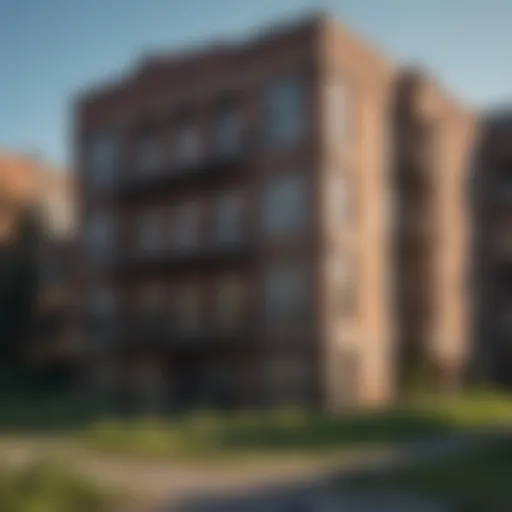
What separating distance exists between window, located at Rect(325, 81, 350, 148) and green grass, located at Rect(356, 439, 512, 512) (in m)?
11.4

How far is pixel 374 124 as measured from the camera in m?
24.4

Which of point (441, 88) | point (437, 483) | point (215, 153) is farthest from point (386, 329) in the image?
point (437, 483)

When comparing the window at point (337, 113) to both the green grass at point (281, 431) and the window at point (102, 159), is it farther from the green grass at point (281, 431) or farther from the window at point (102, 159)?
the window at point (102, 159)

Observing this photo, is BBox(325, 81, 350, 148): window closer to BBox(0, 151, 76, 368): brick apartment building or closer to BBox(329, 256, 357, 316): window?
BBox(329, 256, 357, 316): window

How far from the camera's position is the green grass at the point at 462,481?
1008 cm

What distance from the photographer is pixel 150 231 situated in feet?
86.1

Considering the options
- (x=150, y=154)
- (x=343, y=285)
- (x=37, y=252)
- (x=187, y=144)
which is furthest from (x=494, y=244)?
(x=37, y=252)

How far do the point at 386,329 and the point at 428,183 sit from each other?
644 cm

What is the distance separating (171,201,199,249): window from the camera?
2484 centimetres

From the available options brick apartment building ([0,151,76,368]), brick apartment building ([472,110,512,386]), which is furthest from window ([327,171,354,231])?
brick apartment building ([0,151,76,368])

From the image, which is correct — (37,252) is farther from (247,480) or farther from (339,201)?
(247,480)

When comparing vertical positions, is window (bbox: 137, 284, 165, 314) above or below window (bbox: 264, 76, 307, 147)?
below

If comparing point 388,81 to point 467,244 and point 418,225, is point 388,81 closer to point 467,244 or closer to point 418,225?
point 418,225

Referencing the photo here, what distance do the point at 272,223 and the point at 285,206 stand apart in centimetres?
76
